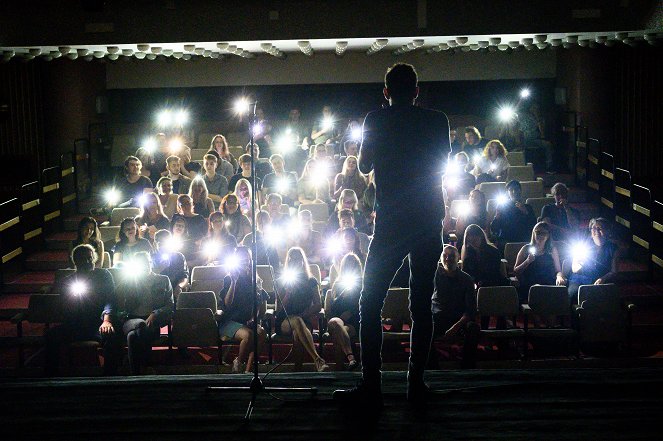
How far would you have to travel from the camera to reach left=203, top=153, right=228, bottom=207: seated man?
10188 mm

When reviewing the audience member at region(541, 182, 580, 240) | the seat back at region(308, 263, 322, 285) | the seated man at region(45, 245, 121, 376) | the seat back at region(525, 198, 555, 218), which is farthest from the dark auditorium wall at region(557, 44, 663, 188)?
the seated man at region(45, 245, 121, 376)

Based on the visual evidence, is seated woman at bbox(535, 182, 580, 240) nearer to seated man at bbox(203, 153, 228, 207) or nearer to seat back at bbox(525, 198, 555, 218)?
seat back at bbox(525, 198, 555, 218)

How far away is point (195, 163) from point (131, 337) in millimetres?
4608

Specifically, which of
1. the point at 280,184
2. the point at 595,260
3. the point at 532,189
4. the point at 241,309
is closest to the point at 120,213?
the point at 280,184

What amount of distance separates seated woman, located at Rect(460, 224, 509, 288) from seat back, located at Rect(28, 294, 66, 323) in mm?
3529

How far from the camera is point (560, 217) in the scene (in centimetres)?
889

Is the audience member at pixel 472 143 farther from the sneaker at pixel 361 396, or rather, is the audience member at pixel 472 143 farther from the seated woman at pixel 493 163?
the sneaker at pixel 361 396

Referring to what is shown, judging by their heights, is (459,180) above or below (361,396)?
above

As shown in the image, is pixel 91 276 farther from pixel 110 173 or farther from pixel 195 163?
pixel 110 173

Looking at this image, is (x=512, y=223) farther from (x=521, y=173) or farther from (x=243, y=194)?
(x=243, y=194)

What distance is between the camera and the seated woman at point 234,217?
8766 millimetres

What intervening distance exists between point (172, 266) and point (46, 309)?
1232mm

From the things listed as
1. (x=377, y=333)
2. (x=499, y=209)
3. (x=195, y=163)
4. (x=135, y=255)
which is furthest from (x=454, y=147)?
(x=377, y=333)

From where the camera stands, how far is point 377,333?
3744 mm
